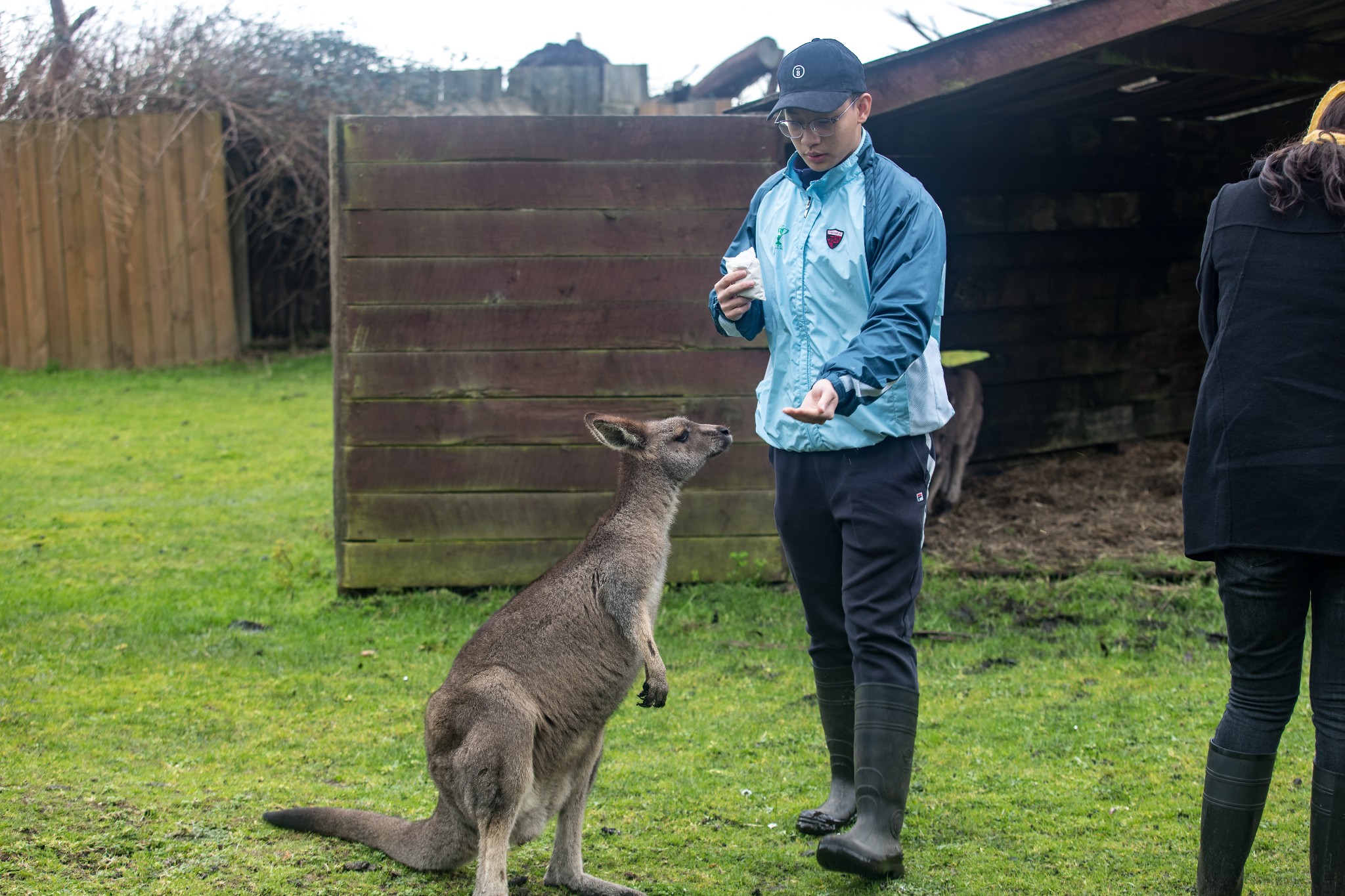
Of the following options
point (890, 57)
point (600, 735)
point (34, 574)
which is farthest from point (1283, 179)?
point (34, 574)

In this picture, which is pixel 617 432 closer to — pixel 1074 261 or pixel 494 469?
pixel 494 469

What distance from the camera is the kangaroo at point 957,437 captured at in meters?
8.20

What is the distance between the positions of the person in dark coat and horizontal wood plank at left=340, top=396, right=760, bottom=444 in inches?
140

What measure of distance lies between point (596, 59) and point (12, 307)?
6.37 m

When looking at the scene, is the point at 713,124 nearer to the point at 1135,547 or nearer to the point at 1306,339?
the point at 1135,547

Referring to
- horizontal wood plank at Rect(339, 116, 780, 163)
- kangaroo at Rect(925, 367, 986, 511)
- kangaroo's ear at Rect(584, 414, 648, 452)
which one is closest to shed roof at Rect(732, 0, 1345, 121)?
horizontal wood plank at Rect(339, 116, 780, 163)

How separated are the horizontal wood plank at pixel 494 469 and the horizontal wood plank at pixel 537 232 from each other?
974 mm

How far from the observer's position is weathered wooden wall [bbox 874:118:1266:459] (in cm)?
858

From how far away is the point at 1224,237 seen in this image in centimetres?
296

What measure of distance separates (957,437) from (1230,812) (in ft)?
17.7

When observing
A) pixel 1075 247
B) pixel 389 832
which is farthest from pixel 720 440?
pixel 1075 247

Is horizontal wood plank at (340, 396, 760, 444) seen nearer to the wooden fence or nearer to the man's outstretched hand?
the man's outstretched hand

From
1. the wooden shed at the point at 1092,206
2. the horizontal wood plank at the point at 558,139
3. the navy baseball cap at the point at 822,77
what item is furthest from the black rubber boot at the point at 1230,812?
the horizontal wood plank at the point at 558,139

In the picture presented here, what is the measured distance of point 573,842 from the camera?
3.57 meters
